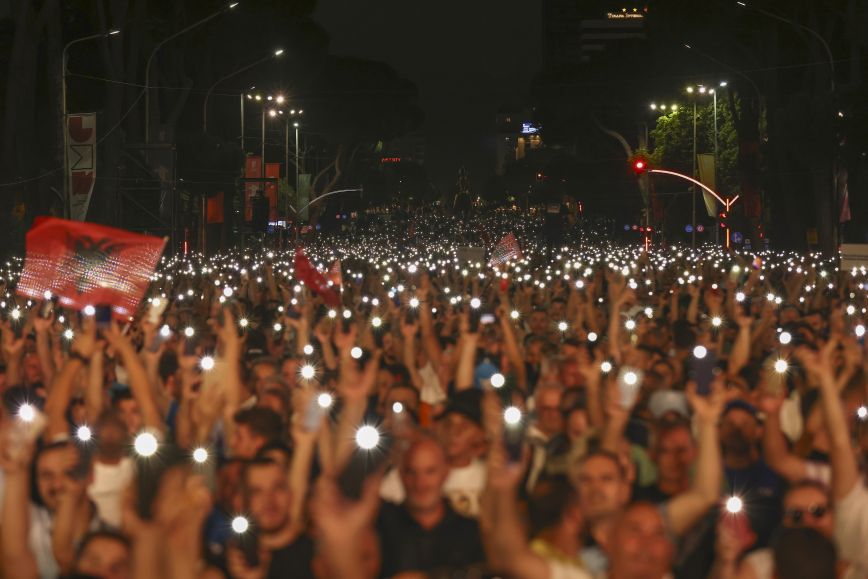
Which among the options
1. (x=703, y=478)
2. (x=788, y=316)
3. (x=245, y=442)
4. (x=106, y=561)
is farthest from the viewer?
(x=788, y=316)

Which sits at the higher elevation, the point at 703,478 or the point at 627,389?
the point at 627,389

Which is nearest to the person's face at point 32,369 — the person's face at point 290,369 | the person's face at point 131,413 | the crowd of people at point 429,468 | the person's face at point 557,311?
the crowd of people at point 429,468

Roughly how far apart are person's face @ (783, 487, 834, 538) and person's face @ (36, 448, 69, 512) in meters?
2.64

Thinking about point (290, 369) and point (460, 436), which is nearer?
point (460, 436)

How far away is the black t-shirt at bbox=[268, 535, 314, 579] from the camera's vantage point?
5703mm

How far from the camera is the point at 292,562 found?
574 centimetres

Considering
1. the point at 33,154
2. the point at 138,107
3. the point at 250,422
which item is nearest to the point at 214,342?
the point at 250,422

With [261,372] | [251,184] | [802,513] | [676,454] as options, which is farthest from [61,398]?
[251,184]

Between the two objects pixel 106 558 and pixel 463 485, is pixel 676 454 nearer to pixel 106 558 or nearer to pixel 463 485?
pixel 463 485

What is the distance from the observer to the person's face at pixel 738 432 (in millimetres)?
7566

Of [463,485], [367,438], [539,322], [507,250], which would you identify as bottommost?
[507,250]

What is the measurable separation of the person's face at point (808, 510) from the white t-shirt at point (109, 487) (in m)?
2.57

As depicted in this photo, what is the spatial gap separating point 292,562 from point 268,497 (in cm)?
33

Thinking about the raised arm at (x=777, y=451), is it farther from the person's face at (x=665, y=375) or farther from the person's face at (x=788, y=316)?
the person's face at (x=788, y=316)
